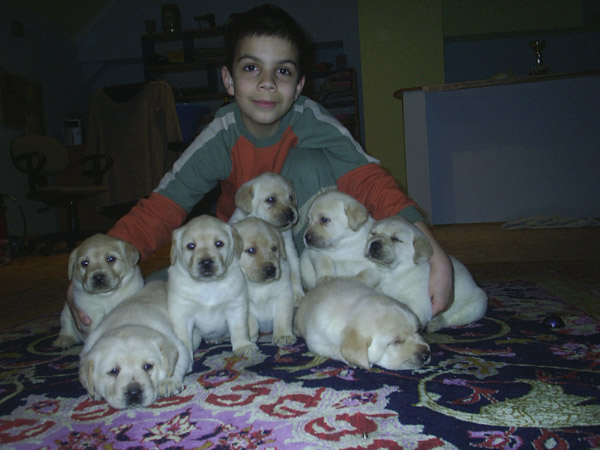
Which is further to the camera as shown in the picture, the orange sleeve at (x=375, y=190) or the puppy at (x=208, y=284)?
the orange sleeve at (x=375, y=190)

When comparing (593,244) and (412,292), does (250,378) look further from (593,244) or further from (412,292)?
(593,244)

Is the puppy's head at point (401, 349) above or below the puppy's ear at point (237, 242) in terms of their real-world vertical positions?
below

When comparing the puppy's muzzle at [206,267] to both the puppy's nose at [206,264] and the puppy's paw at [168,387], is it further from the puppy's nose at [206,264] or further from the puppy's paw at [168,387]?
the puppy's paw at [168,387]

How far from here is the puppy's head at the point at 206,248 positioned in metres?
1.84

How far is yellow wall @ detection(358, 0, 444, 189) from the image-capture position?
782cm

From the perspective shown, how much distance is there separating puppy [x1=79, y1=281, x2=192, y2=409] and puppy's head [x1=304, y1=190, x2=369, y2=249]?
3.07 ft

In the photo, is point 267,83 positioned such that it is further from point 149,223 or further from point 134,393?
point 134,393

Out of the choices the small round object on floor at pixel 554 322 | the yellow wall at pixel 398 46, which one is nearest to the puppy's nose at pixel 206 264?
the small round object on floor at pixel 554 322

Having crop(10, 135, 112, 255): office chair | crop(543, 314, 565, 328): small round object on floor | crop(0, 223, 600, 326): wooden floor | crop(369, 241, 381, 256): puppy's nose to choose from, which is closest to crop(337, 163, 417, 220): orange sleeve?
crop(369, 241, 381, 256): puppy's nose

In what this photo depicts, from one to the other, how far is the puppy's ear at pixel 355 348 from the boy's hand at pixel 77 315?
121 centimetres

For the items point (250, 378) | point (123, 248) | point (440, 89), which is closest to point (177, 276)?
point (123, 248)

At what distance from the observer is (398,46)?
308 inches

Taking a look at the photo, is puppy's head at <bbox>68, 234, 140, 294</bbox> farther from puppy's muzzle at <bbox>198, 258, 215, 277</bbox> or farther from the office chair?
the office chair

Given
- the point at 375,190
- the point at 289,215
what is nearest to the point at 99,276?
the point at 289,215
